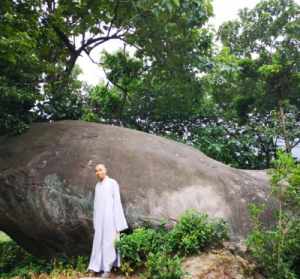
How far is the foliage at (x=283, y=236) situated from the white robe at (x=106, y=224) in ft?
6.84

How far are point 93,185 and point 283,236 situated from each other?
328 centimetres

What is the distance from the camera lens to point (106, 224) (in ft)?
24.0

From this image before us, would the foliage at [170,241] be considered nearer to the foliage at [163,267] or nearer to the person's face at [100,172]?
the foliage at [163,267]

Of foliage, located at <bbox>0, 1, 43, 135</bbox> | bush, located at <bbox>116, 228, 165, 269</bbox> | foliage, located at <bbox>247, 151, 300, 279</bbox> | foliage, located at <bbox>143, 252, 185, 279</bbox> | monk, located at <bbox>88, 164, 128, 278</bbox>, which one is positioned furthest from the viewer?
foliage, located at <bbox>0, 1, 43, 135</bbox>

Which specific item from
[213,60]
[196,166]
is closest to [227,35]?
[213,60]

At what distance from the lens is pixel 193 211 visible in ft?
23.5

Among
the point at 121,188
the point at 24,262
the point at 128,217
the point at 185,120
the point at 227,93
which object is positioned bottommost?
the point at 24,262

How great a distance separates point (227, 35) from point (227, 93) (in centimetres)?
187

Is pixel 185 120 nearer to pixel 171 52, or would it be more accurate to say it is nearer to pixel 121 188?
pixel 171 52

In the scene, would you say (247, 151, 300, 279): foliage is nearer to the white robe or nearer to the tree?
the white robe

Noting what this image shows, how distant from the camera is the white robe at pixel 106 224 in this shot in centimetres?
721

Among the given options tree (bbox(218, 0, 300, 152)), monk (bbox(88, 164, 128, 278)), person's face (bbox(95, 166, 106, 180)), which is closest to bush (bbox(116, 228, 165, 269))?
monk (bbox(88, 164, 128, 278))

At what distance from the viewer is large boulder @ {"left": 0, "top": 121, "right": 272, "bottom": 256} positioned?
7.69m

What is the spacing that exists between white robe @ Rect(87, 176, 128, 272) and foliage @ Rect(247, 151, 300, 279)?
208cm
